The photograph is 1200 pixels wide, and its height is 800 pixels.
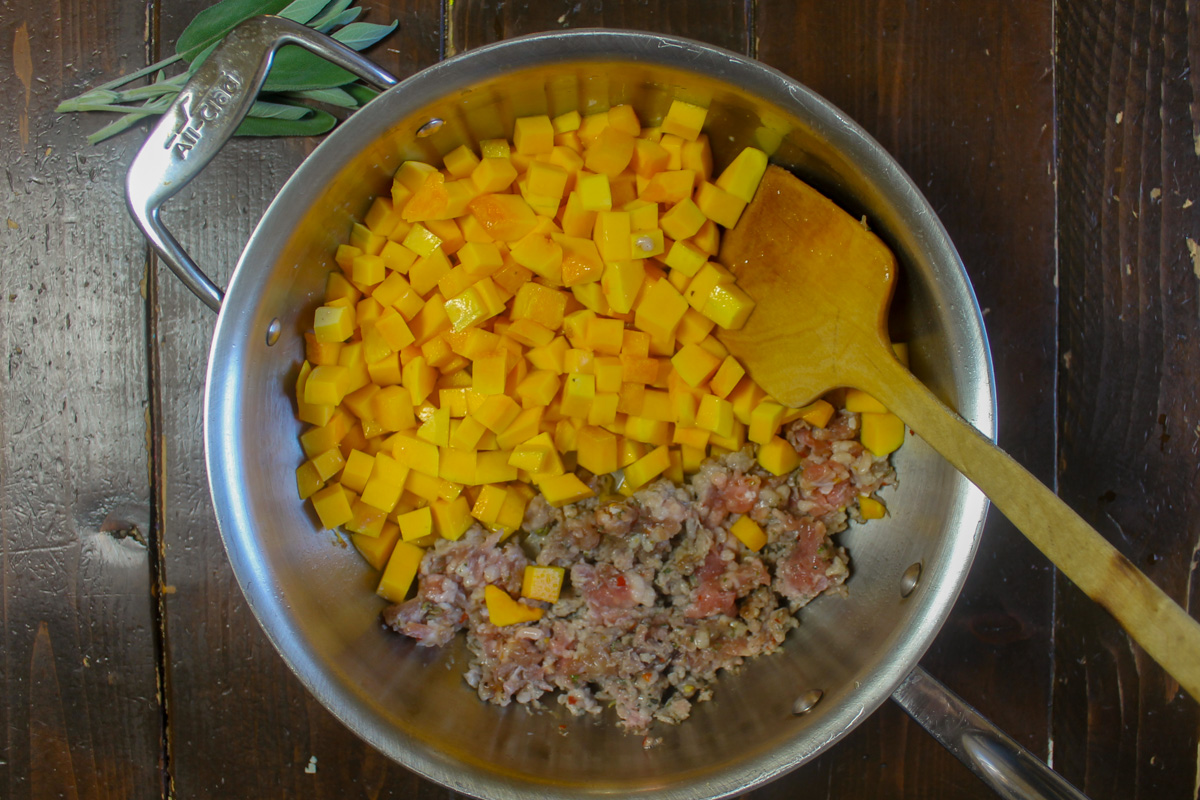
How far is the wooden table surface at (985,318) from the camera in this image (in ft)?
4.83

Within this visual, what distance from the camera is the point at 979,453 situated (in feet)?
3.53

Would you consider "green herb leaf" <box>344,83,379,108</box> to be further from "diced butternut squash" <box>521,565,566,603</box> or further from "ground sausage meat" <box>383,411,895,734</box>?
"diced butternut squash" <box>521,565,566,603</box>

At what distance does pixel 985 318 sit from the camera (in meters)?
1.48

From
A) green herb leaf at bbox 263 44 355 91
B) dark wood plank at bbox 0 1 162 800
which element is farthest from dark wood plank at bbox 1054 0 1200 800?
dark wood plank at bbox 0 1 162 800

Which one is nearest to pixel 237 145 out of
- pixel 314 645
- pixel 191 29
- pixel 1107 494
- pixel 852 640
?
pixel 191 29

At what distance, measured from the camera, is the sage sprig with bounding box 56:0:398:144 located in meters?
1.41

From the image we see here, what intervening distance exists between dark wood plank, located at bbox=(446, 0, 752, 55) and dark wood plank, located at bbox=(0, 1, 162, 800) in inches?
26.1

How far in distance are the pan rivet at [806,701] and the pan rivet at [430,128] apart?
1.19m

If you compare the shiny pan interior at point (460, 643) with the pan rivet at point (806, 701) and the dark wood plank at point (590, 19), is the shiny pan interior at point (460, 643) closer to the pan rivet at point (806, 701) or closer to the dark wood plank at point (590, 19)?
the pan rivet at point (806, 701)

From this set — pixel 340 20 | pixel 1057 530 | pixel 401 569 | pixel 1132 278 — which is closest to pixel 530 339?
pixel 401 569

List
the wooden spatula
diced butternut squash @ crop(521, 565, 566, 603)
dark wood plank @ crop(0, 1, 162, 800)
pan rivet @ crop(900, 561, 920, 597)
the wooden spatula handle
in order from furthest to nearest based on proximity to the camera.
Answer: dark wood plank @ crop(0, 1, 162, 800)
diced butternut squash @ crop(521, 565, 566, 603)
pan rivet @ crop(900, 561, 920, 597)
the wooden spatula
the wooden spatula handle

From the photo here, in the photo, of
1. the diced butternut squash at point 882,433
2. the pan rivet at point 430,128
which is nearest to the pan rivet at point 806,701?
the diced butternut squash at point 882,433

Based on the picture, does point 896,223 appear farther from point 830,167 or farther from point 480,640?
point 480,640

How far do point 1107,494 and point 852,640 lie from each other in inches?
24.8
